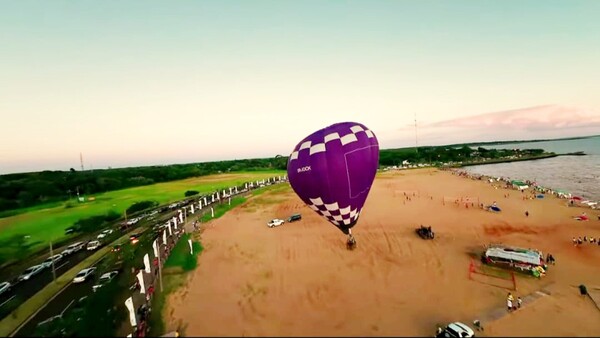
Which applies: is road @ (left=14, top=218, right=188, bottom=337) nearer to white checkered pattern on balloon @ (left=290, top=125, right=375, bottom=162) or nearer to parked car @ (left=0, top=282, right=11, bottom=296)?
parked car @ (left=0, top=282, right=11, bottom=296)

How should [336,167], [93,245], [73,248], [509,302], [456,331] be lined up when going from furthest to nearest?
[93,245] < [73,248] < [336,167] < [509,302] < [456,331]

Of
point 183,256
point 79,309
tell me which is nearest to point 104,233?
point 183,256

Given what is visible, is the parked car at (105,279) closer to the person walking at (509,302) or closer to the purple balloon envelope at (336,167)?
the purple balloon envelope at (336,167)

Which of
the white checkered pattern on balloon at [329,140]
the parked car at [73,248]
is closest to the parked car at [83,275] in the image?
the parked car at [73,248]

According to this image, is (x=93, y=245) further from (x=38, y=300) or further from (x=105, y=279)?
(x=38, y=300)

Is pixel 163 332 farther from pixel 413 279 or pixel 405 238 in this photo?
pixel 405 238

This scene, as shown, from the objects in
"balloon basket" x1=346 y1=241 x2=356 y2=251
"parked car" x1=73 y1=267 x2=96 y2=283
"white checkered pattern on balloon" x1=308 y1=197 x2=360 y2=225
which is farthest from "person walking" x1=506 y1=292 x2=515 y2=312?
"parked car" x1=73 y1=267 x2=96 y2=283
